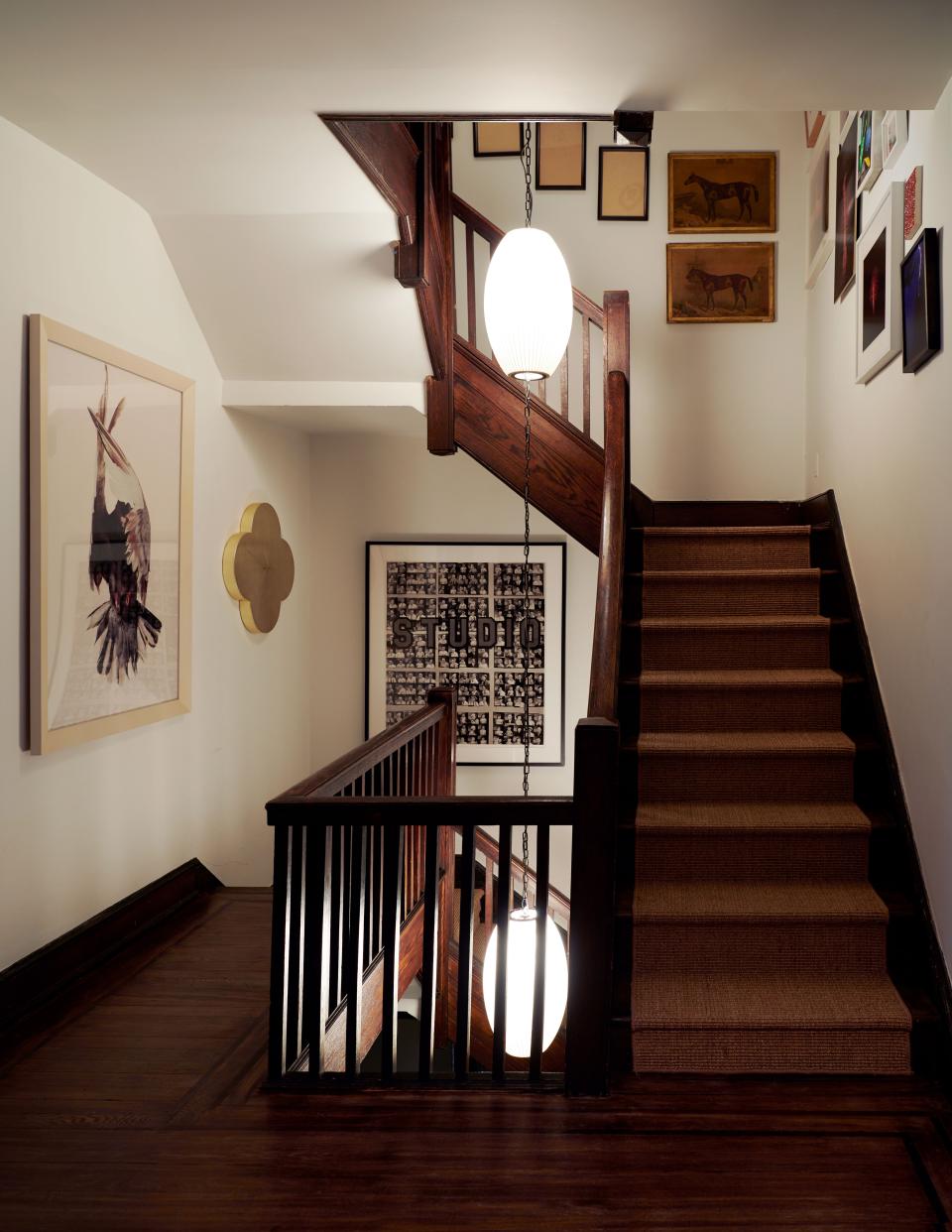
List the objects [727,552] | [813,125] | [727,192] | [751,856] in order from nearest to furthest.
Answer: [751,856] → [727,552] → [813,125] → [727,192]

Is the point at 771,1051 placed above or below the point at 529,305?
below

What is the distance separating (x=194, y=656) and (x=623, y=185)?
11.1 feet

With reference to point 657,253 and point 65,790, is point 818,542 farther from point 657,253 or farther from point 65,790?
point 65,790

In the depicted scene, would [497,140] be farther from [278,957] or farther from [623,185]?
[278,957]

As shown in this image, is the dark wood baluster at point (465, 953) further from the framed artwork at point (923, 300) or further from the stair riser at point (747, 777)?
the framed artwork at point (923, 300)

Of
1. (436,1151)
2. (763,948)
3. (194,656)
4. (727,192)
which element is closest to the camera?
(436,1151)

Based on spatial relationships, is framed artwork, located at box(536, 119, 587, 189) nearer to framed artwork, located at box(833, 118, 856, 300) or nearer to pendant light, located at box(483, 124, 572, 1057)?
framed artwork, located at box(833, 118, 856, 300)

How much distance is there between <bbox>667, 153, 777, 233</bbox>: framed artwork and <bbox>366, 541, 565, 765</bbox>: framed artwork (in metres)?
1.90

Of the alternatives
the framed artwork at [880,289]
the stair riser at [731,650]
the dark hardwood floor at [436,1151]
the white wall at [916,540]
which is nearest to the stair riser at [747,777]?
the white wall at [916,540]

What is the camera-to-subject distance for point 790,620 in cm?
357

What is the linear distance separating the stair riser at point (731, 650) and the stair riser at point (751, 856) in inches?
32.7

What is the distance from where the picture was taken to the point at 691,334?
523cm

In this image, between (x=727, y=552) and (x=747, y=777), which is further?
(x=727, y=552)

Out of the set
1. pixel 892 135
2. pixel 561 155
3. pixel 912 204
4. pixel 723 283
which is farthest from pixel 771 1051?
pixel 561 155
